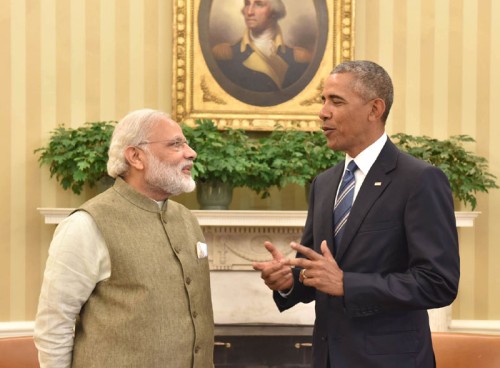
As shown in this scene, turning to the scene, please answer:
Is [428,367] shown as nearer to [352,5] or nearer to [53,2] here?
[352,5]

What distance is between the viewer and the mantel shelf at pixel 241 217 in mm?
5133

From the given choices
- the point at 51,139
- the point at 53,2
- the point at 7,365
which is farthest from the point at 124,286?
the point at 53,2

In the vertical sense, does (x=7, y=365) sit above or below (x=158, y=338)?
below

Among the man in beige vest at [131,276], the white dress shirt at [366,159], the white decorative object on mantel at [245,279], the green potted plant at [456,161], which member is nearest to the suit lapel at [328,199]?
the white dress shirt at [366,159]

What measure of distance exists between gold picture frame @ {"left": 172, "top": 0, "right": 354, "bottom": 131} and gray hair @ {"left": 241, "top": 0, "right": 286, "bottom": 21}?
0.12 feet

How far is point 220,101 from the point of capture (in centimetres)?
561

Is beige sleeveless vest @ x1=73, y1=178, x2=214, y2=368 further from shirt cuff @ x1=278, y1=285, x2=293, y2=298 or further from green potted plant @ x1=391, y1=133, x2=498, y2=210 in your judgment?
green potted plant @ x1=391, y1=133, x2=498, y2=210

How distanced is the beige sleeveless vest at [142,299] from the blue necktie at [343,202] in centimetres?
51

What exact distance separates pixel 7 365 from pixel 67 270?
61 centimetres

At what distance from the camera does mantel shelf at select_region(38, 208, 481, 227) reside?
5.13 meters

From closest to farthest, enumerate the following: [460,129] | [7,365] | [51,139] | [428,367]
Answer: [428,367] → [7,365] → [51,139] → [460,129]

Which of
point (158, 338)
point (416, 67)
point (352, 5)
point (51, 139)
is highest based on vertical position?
point (352, 5)

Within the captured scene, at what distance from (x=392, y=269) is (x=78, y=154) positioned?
3348 mm

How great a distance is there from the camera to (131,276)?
236 cm
